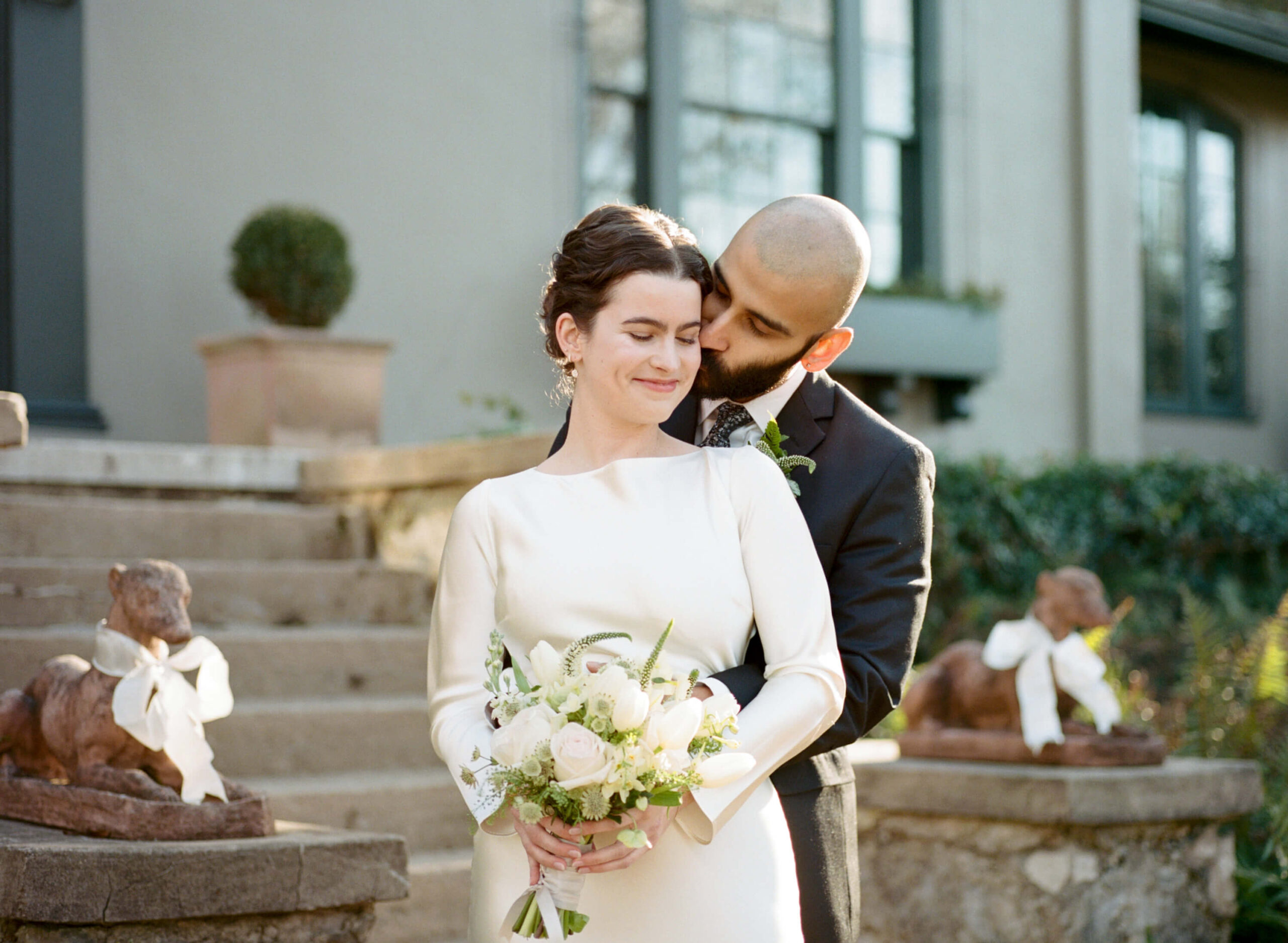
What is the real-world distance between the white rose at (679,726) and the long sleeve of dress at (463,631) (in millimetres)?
325

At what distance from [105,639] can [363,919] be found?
2.48ft

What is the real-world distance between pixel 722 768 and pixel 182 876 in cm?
130

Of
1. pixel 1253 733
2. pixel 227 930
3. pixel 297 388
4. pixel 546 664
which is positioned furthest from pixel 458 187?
pixel 546 664

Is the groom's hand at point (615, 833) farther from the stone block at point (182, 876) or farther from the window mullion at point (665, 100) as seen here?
the window mullion at point (665, 100)

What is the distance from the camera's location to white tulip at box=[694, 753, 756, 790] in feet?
6.36

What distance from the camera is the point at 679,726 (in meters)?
1.87

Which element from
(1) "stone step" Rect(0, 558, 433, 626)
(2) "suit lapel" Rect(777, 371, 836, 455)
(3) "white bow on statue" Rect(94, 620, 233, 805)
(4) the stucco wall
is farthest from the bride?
(4) the stucco wall

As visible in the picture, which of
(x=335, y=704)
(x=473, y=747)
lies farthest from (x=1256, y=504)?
(x=473, y=747)

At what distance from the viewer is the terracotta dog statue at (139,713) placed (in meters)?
2.97

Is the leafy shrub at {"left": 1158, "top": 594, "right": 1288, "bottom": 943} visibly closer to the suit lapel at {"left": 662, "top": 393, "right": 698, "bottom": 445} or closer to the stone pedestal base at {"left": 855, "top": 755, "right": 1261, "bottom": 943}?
the stone pedestal base at {"left": 855, "top": 755, "right": 1261, "bottom": 943}

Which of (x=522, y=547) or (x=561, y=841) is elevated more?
(x=522, y=547)

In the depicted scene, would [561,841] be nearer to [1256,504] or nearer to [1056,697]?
[1056,697]

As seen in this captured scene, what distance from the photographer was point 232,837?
2959 millimetres

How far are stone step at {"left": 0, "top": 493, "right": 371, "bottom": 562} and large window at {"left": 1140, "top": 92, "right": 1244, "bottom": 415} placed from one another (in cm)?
880
